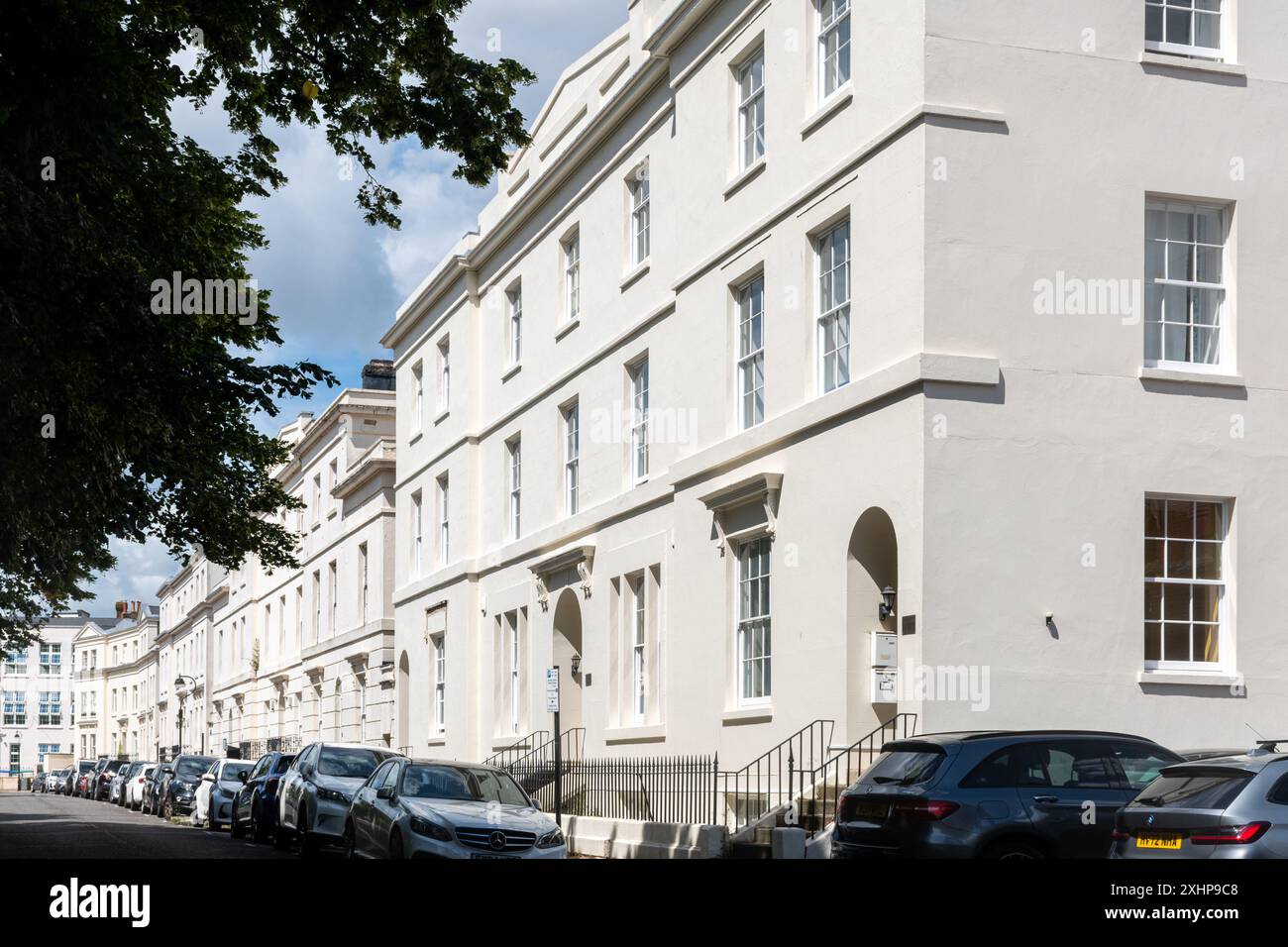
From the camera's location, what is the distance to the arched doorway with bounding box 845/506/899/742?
19953 mm

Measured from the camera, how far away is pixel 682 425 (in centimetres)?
2591

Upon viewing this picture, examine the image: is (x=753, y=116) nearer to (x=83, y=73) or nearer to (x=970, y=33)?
(x=970, y=33)

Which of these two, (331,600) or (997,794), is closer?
(997,794)

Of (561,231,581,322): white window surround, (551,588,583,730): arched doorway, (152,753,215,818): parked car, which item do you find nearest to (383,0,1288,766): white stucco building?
(551,588,583,730): arched doorway

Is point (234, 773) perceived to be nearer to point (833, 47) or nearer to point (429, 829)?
point (429, 829)

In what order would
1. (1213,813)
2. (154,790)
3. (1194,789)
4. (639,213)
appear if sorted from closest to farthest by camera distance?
(1213,813), (1194,789), (639,213), (154,790)

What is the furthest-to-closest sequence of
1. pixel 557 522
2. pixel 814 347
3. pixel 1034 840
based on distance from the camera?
pixel 557 522 < pixel 814 347 < pixel 1034 840

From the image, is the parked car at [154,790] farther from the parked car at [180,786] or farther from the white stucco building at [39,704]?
the white stucco building at [39,704]

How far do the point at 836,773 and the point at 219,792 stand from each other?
19573 mm

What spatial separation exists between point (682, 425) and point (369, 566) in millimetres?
23575

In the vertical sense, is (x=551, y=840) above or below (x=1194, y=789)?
below

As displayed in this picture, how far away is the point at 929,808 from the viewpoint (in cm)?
1379

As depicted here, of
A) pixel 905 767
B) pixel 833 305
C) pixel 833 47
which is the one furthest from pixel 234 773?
pixel 905 767

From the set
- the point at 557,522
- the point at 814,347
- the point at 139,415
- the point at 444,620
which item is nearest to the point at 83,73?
the point at 139,415
